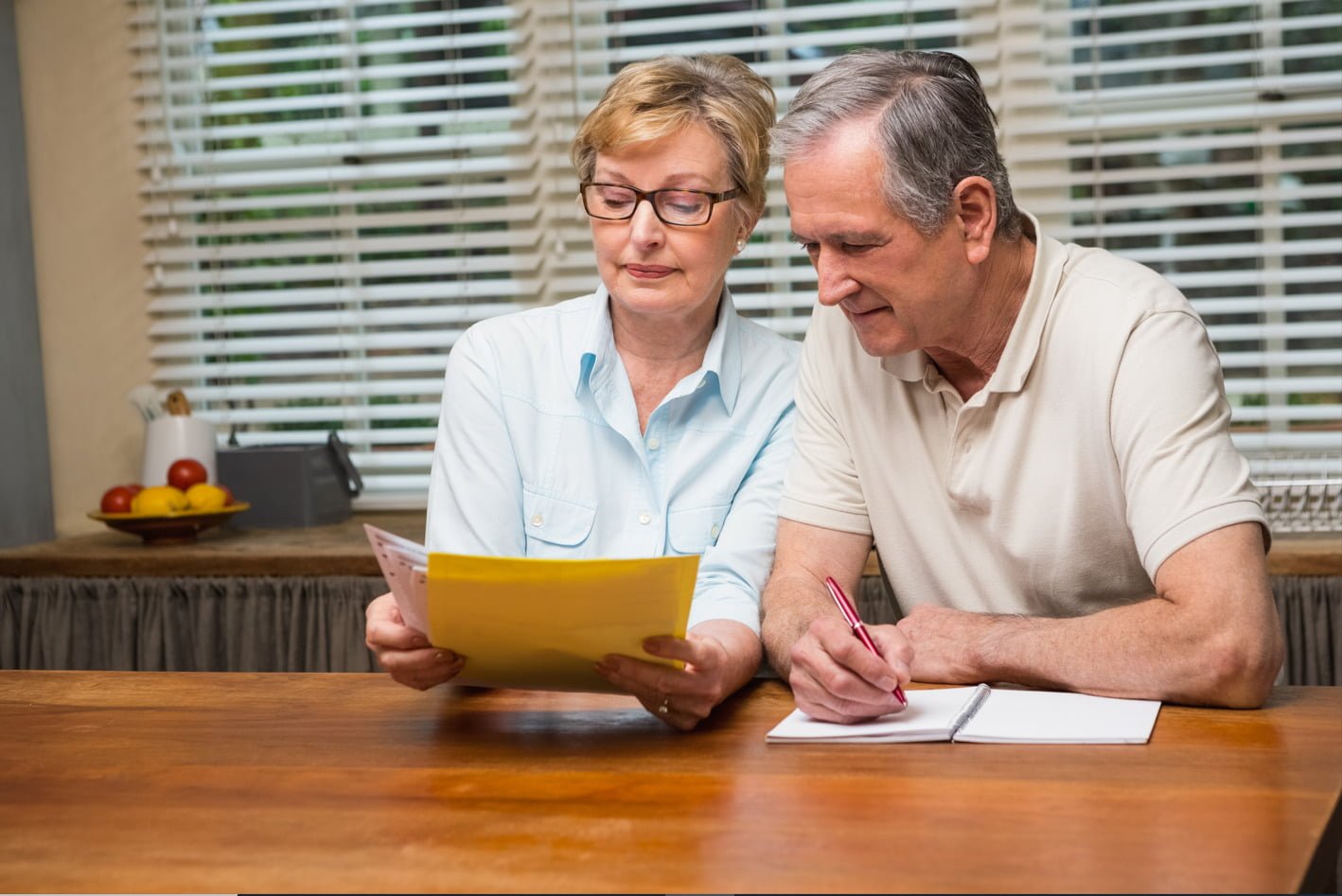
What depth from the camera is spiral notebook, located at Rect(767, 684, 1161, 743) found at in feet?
4.13

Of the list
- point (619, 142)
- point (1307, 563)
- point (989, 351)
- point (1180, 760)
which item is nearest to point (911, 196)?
point (989, 351)

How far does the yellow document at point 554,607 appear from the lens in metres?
1.21

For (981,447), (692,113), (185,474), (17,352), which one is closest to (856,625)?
(981,447)

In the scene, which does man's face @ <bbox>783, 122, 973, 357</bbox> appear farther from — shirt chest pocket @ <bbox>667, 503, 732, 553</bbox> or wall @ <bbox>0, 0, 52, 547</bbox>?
wall @ <bbox>0, 0, 52, 547</bbox>

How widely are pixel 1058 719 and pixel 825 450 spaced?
56 centimetres

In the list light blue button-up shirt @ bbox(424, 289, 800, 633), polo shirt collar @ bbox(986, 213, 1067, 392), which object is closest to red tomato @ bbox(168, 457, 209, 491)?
light blue button-up shirt @ bbox(424, 289, 800, 633)

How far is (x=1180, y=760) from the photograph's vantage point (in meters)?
1.18

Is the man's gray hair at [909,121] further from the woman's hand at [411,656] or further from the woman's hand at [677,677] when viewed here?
the woman's hand at [411,656]

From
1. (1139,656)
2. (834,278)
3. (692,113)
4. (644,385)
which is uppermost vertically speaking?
(692,113)

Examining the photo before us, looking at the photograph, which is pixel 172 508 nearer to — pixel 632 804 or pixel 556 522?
pixel 556 522

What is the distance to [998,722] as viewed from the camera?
1307mm

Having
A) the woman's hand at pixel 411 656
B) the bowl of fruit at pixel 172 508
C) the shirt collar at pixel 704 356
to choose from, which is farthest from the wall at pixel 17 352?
the woman's hand at pixel 411 656

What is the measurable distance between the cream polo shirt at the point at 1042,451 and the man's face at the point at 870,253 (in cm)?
10

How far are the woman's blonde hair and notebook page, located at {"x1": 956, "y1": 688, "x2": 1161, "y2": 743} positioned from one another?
0.79 metres
